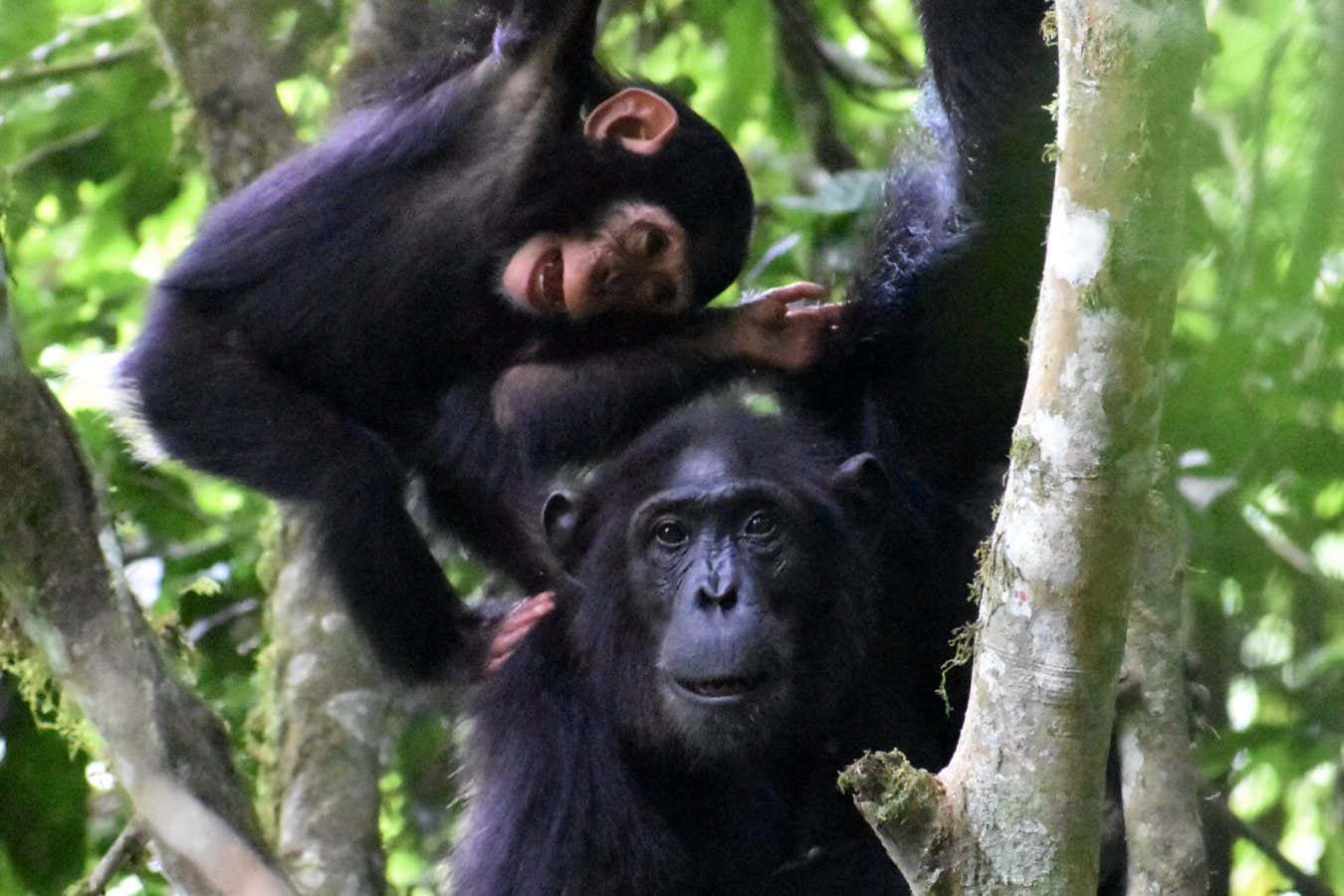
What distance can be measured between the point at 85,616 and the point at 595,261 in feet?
5.78

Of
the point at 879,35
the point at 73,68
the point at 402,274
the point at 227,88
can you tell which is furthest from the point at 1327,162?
the point at 73,68

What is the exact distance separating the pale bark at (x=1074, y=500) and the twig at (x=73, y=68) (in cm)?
486

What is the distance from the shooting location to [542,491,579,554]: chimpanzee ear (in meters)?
4.76

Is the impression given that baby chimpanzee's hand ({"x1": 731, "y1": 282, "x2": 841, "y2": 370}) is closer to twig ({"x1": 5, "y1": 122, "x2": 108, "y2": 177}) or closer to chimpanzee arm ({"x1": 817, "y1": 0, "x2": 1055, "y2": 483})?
chimpanzee arm ({"x1": 817, "y1": 0, "x2": 1055, "y2": 483})

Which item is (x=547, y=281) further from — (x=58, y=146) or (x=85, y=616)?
(x=58, y=146)

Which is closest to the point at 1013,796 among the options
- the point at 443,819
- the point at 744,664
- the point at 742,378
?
the point at 744,664

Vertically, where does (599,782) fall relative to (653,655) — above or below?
below

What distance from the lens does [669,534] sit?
14.9 feet

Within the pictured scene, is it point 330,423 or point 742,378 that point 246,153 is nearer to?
point 330,423

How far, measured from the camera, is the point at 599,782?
15.0 ft

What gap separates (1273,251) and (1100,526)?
1.94 meters

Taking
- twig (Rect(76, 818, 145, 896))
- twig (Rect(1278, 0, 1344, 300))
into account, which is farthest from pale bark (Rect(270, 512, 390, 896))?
twig (Rect(1278, 0, 1344, 300))

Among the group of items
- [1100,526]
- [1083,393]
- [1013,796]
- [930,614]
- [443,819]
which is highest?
[1083,393]

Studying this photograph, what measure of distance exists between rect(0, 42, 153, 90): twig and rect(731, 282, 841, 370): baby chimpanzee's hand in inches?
119
